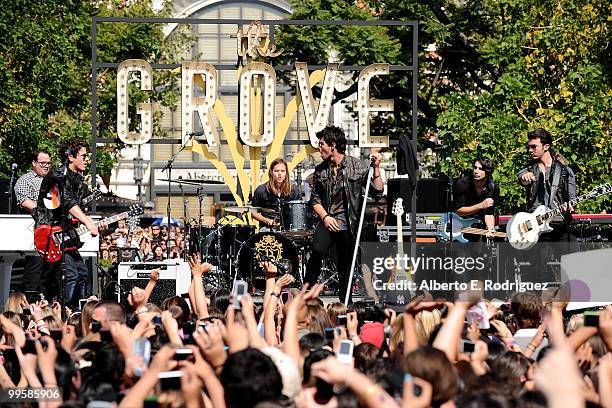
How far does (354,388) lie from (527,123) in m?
19.3

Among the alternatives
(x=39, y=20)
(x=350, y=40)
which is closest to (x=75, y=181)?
(x=39, y=20)

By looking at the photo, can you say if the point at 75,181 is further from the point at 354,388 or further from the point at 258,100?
the point at 354,388

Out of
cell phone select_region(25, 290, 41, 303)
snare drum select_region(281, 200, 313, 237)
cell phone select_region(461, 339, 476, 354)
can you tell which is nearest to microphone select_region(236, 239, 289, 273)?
snare drum select_region(281, 200, 313, 237)

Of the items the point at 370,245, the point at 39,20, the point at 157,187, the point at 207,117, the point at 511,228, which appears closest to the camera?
the point at 370,245

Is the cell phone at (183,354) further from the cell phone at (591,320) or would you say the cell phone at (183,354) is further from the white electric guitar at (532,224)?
the white electric guitar at (532,224)

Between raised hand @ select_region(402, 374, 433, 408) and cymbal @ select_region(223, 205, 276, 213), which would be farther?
cymbal @ select_region(223, 205, 276, 213)

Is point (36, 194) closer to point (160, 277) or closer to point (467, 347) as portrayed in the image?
point (160, 277)

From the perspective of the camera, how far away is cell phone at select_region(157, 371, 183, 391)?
17.7ft

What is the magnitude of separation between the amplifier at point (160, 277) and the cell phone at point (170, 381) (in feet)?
30.1

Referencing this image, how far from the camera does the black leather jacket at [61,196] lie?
12969 millimetres

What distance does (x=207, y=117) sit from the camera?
744 inches

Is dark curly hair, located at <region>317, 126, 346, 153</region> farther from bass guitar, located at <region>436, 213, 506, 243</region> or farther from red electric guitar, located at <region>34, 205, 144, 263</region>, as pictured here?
red electric guitar, located at <region>34, 205, 144, 263</region>

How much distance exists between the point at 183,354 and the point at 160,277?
8.93 metres

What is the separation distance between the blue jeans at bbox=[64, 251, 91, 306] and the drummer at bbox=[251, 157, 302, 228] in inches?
101
